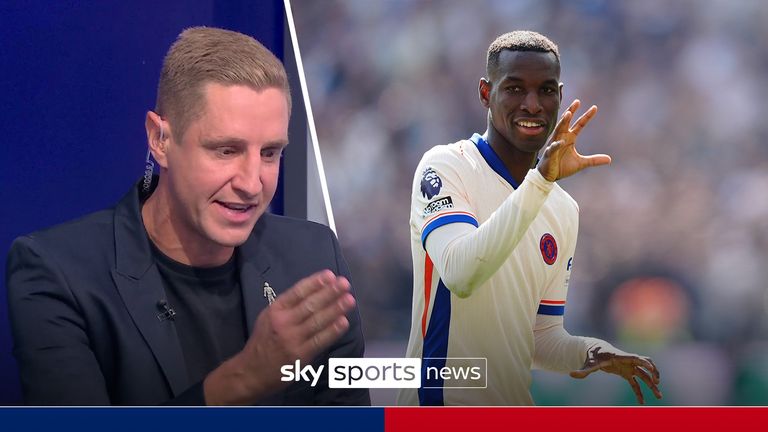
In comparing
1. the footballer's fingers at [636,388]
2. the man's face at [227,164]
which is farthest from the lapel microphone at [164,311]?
the footballer's fingers at [636,388]

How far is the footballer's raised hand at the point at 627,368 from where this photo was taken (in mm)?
2742

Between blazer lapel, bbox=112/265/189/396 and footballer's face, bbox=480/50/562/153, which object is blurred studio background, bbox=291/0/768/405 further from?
blazer lapel, bbox=112/265/189/396

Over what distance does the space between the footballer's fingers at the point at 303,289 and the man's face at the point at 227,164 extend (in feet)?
0.66

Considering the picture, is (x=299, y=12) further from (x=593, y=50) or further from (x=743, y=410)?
(x=743, y=410)

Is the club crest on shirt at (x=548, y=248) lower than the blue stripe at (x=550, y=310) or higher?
higher

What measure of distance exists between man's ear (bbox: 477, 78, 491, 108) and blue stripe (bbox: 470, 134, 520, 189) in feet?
0.34

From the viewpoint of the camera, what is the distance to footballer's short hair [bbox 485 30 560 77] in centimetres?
270

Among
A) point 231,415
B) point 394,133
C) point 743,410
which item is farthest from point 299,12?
point 743,410

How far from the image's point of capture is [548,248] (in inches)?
108

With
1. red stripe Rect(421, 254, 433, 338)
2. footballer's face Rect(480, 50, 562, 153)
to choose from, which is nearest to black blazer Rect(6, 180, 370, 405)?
red stripe Rect(421, 254, 433, 338)

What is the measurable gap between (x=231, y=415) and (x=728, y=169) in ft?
5.24

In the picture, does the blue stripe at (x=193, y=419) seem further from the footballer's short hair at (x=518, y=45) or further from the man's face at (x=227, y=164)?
the footballer's short hair at (x=518, y=45)

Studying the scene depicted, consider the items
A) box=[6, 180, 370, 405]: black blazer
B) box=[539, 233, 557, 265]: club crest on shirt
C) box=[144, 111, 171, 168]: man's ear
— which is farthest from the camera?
box=[539, 233, 557, 265]: club crest on shirt

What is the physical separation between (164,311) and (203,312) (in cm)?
11
